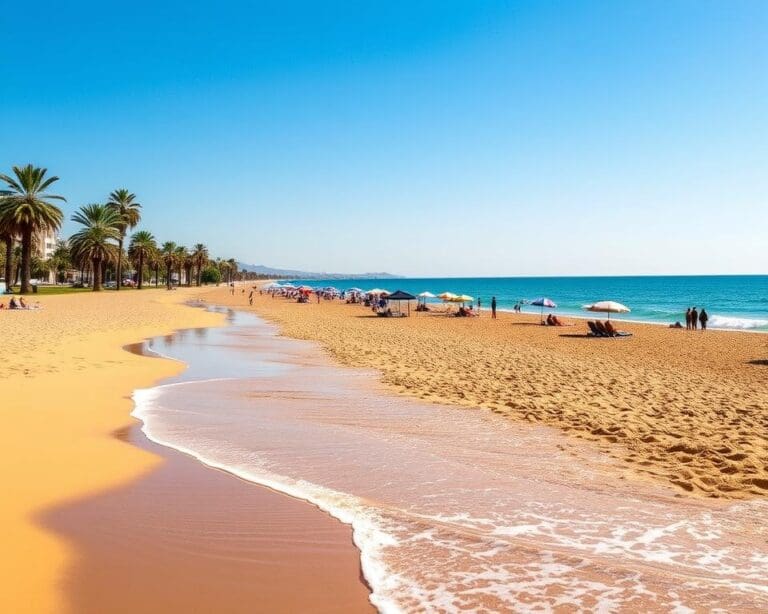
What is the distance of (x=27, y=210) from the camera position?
175 feet

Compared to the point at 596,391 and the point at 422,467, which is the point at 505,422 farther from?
the point at 596,391

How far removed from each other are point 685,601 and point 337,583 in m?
2.33

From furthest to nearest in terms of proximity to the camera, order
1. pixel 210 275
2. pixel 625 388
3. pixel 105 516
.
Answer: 1. pixel 210 275
2. pixel 625 388
3. pixel 105 516

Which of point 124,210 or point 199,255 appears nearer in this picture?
Answer: point 124,210

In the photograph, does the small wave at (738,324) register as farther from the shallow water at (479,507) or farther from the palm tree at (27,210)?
the palm tree at (27,210)

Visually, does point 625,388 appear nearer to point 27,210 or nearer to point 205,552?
point 205,552

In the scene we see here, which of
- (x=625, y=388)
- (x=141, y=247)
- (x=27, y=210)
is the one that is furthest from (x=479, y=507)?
(x=141, y=247)

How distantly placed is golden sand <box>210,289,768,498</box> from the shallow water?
742 mm

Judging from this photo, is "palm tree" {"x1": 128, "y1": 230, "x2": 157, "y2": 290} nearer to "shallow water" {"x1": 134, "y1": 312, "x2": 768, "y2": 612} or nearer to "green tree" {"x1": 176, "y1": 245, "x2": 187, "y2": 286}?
"green tree" {"x1": 176, "y1": 245, "x2": 187, "y2": 286}

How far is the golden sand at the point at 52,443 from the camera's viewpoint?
4.15 meters

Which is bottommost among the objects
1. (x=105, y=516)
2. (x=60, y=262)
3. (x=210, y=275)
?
(x=105, y=516)

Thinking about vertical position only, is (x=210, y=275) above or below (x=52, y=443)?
above

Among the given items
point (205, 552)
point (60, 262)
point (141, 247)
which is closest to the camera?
point (205, 552)

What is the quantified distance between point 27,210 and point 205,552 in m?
59.5
